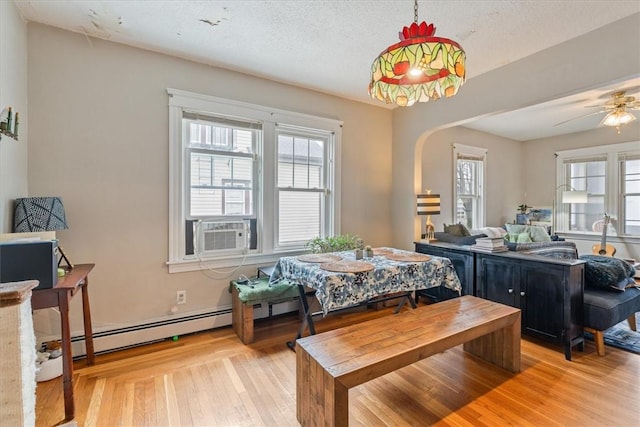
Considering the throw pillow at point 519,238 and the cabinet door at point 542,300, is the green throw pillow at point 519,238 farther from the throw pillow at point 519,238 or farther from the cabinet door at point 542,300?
the cabinet door at point 542,300

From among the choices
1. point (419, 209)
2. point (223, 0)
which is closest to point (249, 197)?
point (223, 0)

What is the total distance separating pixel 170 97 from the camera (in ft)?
9.08

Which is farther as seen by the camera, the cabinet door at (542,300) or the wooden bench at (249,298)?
the wooden bench at (249,298)

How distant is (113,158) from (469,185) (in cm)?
528

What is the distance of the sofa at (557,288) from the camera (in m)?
2.42

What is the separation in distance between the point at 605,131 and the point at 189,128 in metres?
6.87

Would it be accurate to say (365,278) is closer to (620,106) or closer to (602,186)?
(620,106)

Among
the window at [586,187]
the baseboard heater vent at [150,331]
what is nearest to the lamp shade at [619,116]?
the window at [586,187]

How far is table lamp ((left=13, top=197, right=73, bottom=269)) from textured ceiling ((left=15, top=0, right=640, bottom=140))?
1403 millimetres

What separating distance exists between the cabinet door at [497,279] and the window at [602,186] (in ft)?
13.8

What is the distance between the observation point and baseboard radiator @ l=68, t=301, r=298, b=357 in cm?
251

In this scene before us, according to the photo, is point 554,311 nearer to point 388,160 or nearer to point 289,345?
point 289,345

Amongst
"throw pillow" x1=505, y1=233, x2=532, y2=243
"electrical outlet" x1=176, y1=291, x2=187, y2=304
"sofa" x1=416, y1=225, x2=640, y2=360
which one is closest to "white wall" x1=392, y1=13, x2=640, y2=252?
"sofa" x1=416, y1=225, x2=640, y2=360

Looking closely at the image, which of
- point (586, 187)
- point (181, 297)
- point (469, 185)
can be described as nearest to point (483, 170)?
point (469, 185)
